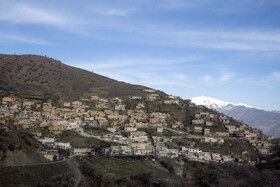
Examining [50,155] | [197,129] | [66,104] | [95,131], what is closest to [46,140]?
[95,131]

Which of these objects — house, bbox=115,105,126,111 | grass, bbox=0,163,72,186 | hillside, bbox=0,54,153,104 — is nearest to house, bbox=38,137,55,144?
grass, bbox=0,163,72,186

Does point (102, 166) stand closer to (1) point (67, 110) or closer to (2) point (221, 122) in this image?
(1) point (67, 110)

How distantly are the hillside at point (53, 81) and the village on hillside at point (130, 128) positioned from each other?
12.5 metres

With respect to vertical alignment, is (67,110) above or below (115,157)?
above

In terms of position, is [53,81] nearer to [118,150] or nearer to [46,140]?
[46,140]

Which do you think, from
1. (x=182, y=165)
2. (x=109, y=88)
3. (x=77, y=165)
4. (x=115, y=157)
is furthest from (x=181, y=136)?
(x=109, y=88)

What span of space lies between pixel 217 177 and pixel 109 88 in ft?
252

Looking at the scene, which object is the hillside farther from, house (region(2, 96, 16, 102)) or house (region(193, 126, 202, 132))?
house (region(193, 126, 202, 132))

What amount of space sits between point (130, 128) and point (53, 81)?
5373 cm

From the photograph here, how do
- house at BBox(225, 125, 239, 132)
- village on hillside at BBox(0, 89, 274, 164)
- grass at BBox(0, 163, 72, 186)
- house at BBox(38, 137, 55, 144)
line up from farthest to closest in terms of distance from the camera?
house at BBox(225, 125, 239, 132) < village on hillside at BBox(0, 89, 274, 164) < house at BBox(38, 137, 55, 144) < grass at BBox(0, 163, 72, 186)

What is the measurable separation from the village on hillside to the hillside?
40.9ft

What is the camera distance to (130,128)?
7731 centimetres

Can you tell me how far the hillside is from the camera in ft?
338

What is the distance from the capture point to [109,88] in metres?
117
